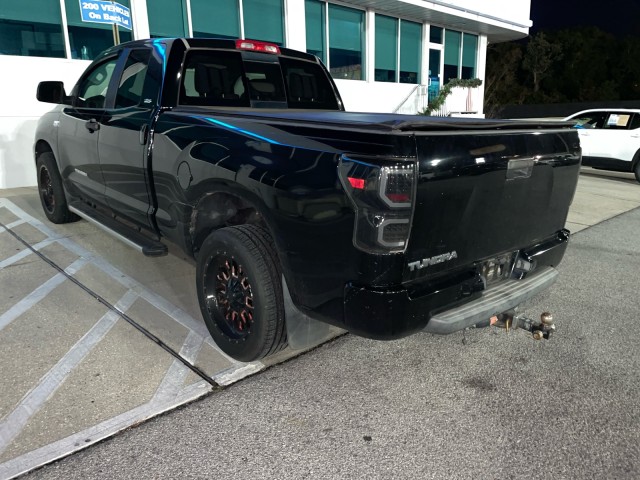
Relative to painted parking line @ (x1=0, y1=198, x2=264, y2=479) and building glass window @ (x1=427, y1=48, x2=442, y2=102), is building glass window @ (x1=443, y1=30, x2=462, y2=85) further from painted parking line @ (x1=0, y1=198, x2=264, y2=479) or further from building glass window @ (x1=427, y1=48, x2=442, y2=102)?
painted parking line @ (x1=0, y1=198, x2=264, y2=479)

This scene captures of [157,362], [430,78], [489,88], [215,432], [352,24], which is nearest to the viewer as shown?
[215,432]

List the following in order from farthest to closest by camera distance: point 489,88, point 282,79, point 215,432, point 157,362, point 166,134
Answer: point 489,88
point 282,79
point 166,134
point 157,362
point 215,432

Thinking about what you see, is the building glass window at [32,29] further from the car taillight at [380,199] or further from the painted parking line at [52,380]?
the car taillight at [380,199]

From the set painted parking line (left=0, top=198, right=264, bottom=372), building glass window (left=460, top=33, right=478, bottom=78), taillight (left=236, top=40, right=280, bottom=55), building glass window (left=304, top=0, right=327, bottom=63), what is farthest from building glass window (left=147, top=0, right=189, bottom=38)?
building glass window (left=460, top=33, right=478, bottom=78)

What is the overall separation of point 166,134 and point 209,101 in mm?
689

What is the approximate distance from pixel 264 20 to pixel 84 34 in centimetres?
459

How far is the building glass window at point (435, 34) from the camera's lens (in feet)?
59.1

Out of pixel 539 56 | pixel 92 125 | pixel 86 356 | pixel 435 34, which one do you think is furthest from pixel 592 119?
pixel 539 56

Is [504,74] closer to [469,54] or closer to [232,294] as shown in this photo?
[469,54]

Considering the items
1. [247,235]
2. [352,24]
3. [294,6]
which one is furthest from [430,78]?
[247,235]

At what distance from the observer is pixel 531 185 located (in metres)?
2.83

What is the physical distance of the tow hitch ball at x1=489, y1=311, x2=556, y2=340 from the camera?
9.75 ft

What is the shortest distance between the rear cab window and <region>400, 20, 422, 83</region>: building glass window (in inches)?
508

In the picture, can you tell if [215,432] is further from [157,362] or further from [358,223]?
[358,223]
